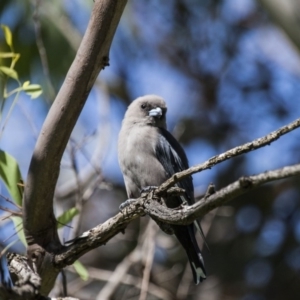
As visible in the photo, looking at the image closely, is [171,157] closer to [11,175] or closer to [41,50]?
[41,50]

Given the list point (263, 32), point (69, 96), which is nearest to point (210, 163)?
point (69, 96)

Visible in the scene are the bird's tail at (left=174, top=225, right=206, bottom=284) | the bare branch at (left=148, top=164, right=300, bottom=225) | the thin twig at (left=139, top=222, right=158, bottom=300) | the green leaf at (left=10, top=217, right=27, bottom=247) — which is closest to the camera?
the bare branch at (left=148, top=164, right=300, bottom=225)

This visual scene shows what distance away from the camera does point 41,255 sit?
3223 mm

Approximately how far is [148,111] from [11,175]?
2.09m

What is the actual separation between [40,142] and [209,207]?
114 centimetres

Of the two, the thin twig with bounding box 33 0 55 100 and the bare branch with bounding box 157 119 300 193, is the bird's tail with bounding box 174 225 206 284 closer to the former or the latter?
the thin twig with bounding box 33 0 55 100

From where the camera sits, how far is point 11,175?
3.52 metres

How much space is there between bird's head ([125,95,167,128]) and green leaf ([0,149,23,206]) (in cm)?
183

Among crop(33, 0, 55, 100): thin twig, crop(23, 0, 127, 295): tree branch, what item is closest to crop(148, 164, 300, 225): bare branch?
crop(23, 0, 127, 295): tree branch

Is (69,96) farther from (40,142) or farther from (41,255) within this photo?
(41,255)

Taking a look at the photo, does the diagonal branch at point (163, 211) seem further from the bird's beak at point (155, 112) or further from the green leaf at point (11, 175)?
the bird's beak at point (155, 112)

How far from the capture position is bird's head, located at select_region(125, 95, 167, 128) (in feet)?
17.3

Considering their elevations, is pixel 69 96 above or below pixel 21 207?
above

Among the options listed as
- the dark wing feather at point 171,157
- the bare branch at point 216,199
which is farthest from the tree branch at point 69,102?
the dark wing feather at point 171,157
